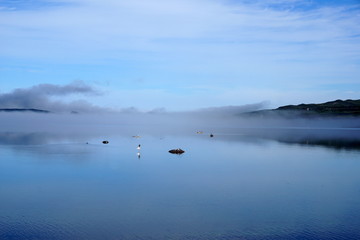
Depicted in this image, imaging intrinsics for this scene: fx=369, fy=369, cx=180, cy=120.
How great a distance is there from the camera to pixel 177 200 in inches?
1375

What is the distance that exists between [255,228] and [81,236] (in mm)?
12418

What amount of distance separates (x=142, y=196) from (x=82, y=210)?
23.6 feet

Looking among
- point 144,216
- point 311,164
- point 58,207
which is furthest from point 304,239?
point 311,164

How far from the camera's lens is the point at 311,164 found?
2462 inches

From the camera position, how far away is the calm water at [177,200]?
1042 inches

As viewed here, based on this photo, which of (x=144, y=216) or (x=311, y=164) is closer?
(x=144, y=216)

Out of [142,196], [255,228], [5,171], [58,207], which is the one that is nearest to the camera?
[255,228]

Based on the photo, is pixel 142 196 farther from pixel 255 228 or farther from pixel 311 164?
pixel 311 164

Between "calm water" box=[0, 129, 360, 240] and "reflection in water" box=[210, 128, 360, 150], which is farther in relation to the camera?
"reflection in water" box=[210, 128, 360, 150]

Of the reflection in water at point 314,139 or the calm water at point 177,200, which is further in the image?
the reflection in water at point 314,139

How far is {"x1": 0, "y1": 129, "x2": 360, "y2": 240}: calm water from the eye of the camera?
26.5 meters

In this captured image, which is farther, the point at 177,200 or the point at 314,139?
the point at 314,139

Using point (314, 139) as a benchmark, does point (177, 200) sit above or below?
above

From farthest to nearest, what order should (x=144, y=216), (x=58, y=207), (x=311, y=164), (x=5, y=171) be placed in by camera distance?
(x=311, y=164) → (x=5, y=171) → (x=58, y=207) → (x=144, y=216)
